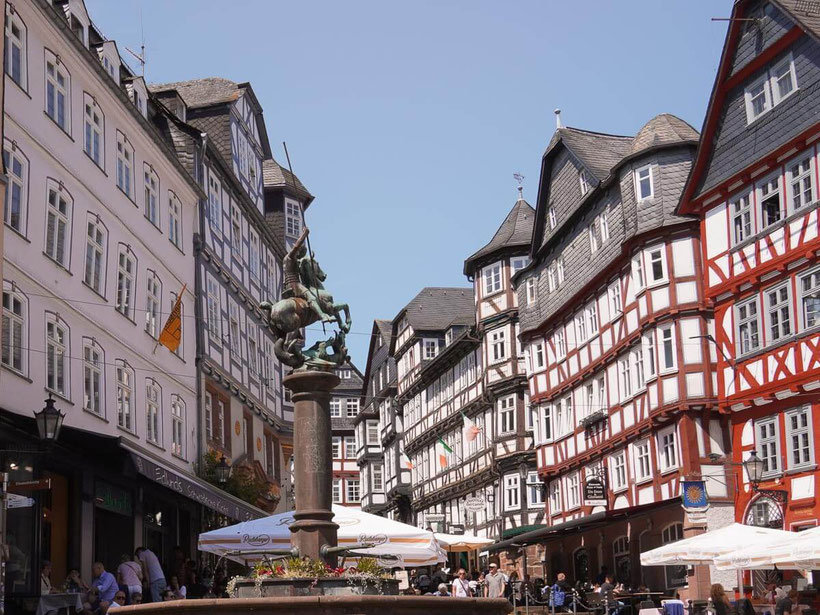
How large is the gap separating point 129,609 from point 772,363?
2187cm

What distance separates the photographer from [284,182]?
54.2 m

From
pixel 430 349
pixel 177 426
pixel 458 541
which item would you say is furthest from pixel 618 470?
pixel 430 349

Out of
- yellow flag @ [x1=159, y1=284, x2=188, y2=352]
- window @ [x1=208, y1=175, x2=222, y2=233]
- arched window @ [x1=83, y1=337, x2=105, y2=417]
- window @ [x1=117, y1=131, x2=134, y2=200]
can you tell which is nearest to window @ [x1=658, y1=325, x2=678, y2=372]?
yellow flag @ [x1=159, y1=284, x2=188, y2=352]

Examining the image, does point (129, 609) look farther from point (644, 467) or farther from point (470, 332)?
point (470, 332)

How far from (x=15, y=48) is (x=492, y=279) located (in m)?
38.5

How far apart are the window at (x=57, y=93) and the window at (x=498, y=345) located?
33609 millimetres

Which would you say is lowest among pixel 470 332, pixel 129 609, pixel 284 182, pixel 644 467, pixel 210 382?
pixel 129 609

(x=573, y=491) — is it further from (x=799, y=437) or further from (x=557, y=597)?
(x=799, y=437)

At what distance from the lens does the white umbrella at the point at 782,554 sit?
20156mm

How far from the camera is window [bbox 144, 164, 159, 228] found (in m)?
33.4

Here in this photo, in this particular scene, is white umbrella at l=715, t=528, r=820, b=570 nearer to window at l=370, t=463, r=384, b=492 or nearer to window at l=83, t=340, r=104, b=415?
window at l=83, t=340, r=104, b=415

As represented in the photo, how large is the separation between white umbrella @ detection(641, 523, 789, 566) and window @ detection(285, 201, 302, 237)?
31873 mm

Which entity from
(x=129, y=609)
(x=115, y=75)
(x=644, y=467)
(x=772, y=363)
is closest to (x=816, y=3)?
(x=772, y=363)

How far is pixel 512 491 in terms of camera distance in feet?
184
